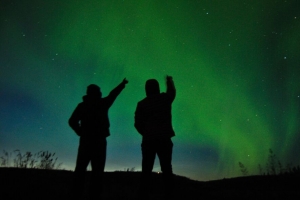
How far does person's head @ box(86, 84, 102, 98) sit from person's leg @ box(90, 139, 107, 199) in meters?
0.95

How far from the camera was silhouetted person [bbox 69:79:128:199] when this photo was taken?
4383 millimetres

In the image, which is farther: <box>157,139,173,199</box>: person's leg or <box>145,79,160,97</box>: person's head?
<box>145,79,160,97</box>: person's head

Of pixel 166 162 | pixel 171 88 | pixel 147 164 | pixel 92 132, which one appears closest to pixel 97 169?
pixel 92 132

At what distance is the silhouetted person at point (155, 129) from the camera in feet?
13.1

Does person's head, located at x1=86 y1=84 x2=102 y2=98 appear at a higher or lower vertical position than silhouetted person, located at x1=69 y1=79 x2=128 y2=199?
higher

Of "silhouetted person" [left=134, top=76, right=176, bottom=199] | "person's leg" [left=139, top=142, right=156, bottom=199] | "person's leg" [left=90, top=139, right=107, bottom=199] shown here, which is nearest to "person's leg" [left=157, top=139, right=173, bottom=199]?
"silhouetted person" [left=134, top=76, right=176, bottom=199]

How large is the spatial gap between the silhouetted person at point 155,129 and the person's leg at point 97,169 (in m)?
0.79

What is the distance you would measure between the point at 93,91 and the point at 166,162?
201cm

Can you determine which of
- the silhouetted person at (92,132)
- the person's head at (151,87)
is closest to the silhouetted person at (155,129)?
the person's head at (151,87)

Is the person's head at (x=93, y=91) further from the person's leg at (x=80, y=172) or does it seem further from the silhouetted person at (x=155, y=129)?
the person's leg at (x=80, y=172)

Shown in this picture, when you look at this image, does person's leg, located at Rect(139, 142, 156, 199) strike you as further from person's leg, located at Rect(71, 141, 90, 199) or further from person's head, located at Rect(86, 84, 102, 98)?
person's head, located at Rect(86, 84, 102, 98)

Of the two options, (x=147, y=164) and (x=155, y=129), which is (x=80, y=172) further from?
(x=155, y=129)

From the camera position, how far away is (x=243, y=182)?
9.95 metres

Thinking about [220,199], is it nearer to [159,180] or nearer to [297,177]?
[159,180]
